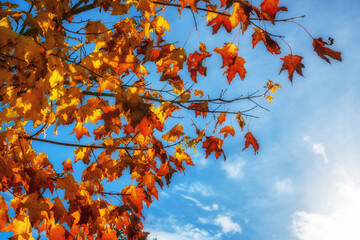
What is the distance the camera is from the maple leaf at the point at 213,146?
13.4 feet

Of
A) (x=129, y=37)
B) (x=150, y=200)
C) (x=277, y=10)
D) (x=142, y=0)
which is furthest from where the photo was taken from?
(x=150, y=200)

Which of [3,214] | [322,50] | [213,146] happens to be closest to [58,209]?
[3,214]

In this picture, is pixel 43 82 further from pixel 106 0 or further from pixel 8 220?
pixel 8 220

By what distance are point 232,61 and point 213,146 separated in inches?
68.2

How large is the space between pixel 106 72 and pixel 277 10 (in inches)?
72.9

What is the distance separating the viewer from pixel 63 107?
2836 millimetres

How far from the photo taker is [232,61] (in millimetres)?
2732

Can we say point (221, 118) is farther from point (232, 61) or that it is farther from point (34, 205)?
point (34, 205)

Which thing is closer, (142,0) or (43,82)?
(43,82)

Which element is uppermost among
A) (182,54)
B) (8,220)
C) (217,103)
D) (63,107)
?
(182,54)

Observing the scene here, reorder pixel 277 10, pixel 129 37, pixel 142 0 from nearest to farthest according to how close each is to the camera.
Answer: pixel 277 10, pixel 142 0, pixel 129 37

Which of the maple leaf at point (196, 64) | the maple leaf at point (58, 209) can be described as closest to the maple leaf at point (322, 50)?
the maple leaf at point (196, 64)

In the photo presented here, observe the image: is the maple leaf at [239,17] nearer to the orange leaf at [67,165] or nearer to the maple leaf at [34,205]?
the maple leaf at [34,205]

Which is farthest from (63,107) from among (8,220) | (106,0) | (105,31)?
(8,220)
